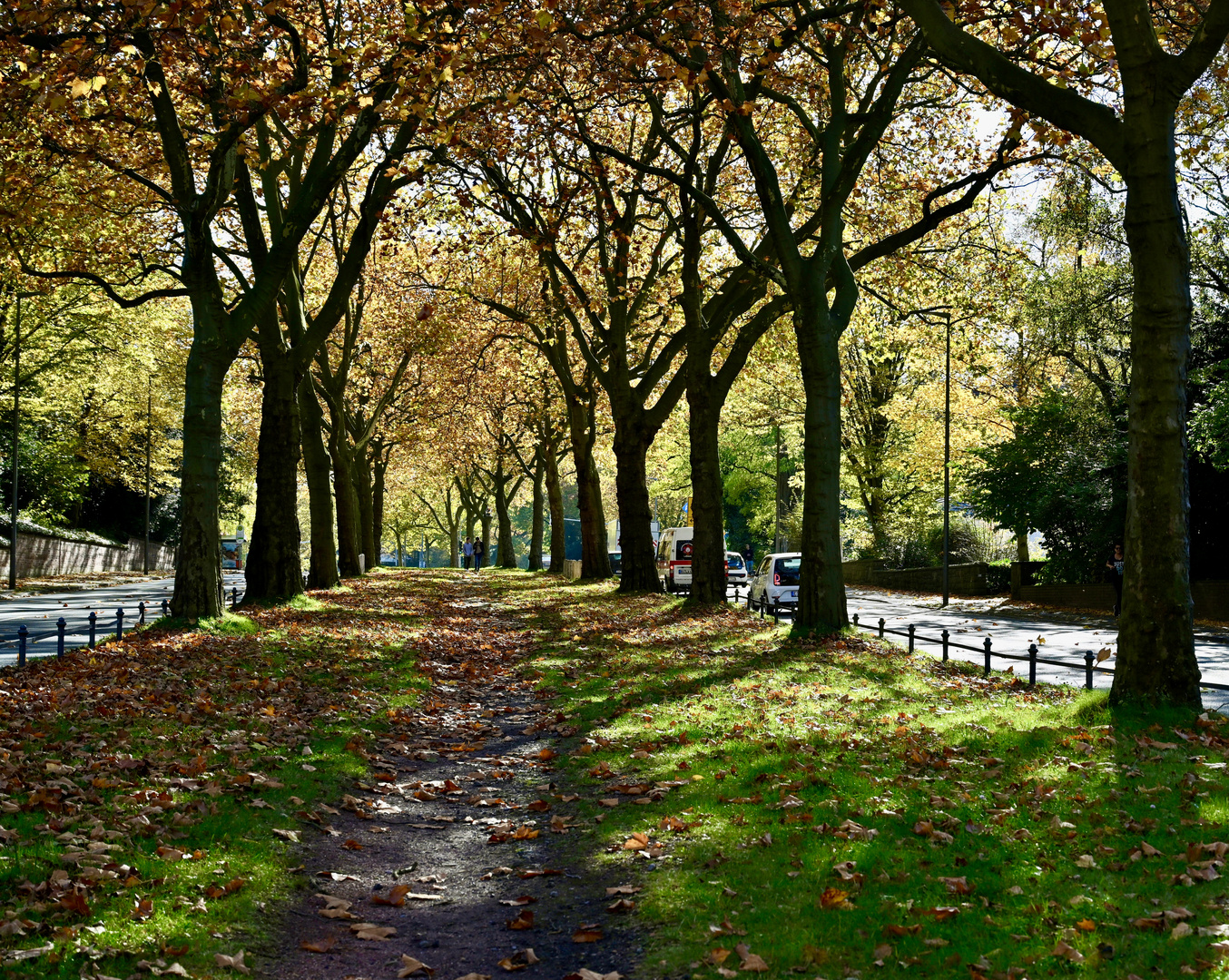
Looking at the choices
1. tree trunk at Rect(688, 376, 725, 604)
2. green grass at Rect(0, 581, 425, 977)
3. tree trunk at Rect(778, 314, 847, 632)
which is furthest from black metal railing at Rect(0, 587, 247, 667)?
tree trunk at Rect(688, 376, 725, 604)

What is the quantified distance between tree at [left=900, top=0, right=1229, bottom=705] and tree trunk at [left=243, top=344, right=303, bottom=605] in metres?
16.6

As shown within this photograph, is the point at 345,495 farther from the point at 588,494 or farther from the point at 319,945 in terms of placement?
the point at 319,945

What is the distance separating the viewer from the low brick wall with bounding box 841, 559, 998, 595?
145 feet

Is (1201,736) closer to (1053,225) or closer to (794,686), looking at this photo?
(794,686)

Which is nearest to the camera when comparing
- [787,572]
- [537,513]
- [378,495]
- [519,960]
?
[519,960]

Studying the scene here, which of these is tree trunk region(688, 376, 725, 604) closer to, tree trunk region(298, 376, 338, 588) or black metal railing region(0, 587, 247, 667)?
tree trunk region(298, 376, 338, 588)

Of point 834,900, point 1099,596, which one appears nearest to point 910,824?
point 834,900

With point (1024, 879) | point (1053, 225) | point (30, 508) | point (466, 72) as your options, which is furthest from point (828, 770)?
point (30, 508)

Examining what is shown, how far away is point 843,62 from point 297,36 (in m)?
8.50

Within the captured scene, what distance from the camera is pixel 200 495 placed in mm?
17094

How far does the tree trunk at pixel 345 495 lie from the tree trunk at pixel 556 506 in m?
9.47

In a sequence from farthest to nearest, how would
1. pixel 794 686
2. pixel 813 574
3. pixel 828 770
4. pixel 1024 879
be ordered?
pixel 813 574 → pixel 794 686 → pixel 828 770 → pixel 1024 879

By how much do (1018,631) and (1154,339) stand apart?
16.4 metres

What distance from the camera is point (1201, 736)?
29.1ft
